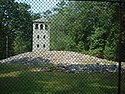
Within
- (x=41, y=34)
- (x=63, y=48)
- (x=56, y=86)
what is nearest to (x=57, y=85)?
(x=56, y=86)

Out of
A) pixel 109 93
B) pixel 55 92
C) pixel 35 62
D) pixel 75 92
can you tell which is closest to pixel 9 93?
pixel 55 92

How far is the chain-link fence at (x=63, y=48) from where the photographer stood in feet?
21.2

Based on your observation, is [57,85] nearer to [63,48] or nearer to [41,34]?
[63,48]

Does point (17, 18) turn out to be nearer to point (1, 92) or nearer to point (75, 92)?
point (1, 92)

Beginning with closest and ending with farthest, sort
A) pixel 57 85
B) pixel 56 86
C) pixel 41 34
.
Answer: pixel 41 34 < pixel 56 86 < pixel 57 85

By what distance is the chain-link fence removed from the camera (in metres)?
6.47

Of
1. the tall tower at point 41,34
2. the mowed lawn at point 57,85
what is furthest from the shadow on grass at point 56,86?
the tall tower at point 41,34

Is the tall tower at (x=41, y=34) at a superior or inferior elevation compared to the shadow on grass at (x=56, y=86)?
superior

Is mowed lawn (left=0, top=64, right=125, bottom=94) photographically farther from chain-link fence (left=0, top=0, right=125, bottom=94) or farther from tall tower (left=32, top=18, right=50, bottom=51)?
tall tower (left=32, top=18, right=50, bottom=51)

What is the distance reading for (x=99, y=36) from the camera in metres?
33.2

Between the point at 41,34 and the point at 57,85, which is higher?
the point at 41,34

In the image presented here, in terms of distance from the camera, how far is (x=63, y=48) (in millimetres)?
10227

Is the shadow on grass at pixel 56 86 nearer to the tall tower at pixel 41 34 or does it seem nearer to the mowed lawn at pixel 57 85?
the mowed lawn at pixel 57 85

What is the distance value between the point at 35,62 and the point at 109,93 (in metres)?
15.9
